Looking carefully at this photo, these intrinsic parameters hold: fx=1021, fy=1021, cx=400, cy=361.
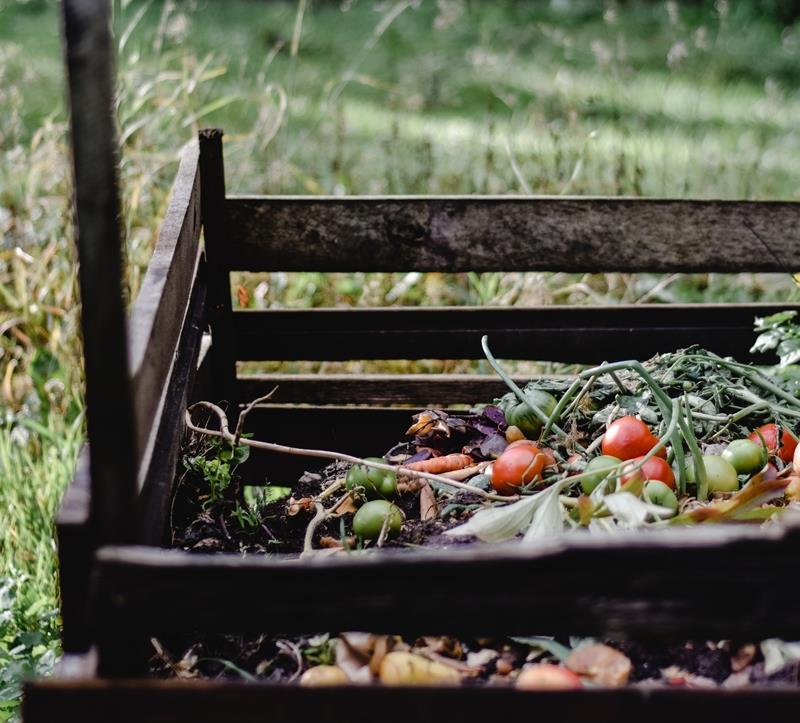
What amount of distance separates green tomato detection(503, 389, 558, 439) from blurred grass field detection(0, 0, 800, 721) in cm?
71

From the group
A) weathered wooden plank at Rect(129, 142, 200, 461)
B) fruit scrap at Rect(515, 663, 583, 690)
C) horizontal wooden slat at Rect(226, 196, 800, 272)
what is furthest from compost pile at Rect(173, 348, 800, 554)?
horizontal wooden slat at Rect(226, 196, 800, 272)

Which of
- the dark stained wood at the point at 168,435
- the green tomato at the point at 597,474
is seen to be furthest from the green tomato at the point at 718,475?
the dark stained wood at the point at 168,435

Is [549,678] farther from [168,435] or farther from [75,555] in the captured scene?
[168,435]

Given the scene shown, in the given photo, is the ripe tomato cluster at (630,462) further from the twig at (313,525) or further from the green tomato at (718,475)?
the twig at (313,525)

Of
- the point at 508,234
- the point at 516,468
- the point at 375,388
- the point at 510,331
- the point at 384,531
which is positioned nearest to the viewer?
the point at 384,531

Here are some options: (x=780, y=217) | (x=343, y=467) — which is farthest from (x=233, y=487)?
(x=780, y=217)

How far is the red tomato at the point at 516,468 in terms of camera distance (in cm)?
215

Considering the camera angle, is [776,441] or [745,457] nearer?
[745,457]

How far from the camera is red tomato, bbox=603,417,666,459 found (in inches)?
85.2

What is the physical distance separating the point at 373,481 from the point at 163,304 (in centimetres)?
62

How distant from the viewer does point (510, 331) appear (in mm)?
3266

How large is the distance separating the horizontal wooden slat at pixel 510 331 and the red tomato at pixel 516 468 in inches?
44.1

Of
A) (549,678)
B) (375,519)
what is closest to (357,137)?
(375,519)

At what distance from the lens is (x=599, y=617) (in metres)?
1.35
